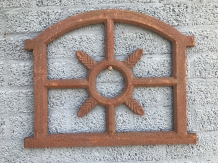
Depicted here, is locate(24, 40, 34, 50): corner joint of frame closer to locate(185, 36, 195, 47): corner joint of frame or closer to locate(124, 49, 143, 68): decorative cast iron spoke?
locate(124, 49, 143, 68): decorative cast iron spoke

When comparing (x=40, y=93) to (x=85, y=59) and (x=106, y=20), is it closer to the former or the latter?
(x=85, y=59)

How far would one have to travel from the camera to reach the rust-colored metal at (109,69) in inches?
35.4

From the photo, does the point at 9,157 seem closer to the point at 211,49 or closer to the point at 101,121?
the point at 101,121

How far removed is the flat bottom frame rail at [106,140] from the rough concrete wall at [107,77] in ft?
0.09

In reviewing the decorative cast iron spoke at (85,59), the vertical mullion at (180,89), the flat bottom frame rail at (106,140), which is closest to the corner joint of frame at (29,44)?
the decorative cast iron spoke at (85,59)

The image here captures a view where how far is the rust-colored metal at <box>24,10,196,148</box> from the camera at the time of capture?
90 cm

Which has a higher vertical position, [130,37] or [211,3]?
[211,3]

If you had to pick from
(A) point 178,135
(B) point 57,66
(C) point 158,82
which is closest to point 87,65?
(B) point 57,66

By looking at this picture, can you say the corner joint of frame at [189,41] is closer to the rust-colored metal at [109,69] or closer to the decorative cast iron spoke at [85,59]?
the rust-colored metal at [109,69]

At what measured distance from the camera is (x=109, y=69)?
0.91 metres

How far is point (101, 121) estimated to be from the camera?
921mm

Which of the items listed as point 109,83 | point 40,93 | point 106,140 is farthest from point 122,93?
point 40,93

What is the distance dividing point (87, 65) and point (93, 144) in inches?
10.2

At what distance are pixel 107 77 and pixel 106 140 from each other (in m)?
0.21
